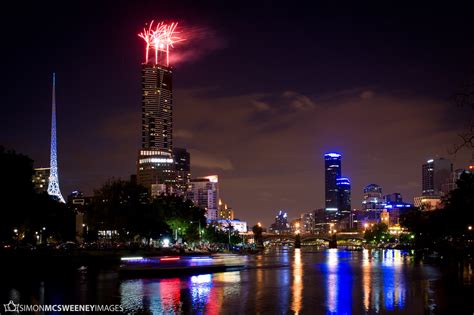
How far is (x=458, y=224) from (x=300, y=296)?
11662 cm

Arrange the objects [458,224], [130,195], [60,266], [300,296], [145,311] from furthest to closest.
→ [458,224] → [130,195] → [60,266] → [300,296] → [145,311]

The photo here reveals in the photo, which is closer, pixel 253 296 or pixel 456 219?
pixel 253 296

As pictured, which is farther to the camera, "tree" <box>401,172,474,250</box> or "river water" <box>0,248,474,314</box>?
"tree" <box>401,172,474,250</box>

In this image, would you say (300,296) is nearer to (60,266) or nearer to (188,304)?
(188,304)

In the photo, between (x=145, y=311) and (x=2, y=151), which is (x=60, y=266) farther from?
(x=145, y=311)

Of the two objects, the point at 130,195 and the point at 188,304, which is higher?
the point at 130,195

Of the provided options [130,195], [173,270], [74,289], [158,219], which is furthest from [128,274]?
[158,219]

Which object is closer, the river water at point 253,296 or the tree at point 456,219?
the river water at point 253,296

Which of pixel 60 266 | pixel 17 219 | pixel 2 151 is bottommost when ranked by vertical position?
pixel 60 266

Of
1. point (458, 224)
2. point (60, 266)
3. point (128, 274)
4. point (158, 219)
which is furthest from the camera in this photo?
point (158, 219)

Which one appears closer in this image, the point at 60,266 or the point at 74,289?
the point at 74,289

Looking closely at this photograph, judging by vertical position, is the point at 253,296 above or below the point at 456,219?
below

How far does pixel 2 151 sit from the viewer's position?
261ft

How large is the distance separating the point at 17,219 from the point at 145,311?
55786 millimetres
